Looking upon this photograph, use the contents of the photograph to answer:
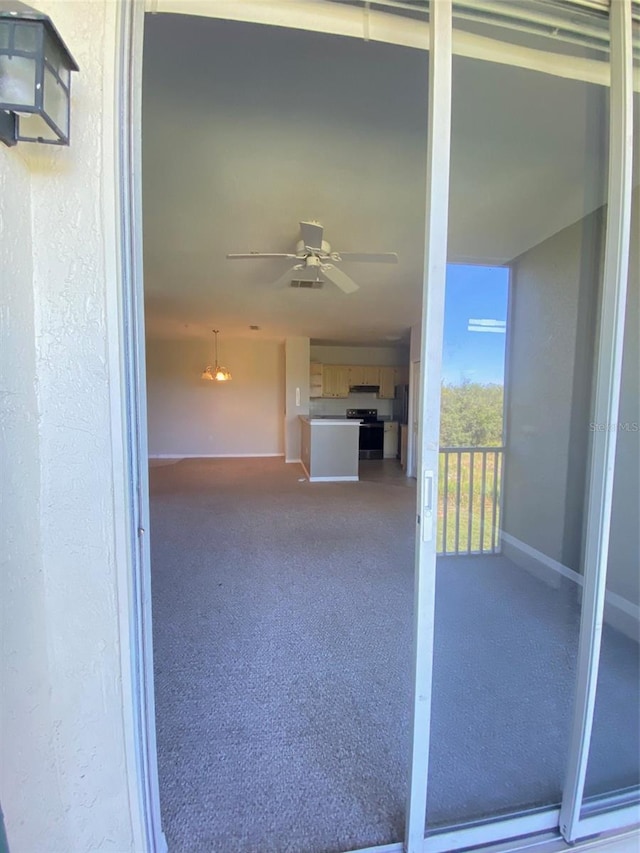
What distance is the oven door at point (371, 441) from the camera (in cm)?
821

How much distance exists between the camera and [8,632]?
728mm

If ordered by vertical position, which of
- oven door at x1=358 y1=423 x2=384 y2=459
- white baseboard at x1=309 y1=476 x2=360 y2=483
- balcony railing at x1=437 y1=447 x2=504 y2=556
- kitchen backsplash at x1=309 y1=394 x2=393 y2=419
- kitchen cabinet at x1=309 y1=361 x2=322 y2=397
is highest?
kitchen cabinet at x1=309 y1=361 x2=322 y2=397

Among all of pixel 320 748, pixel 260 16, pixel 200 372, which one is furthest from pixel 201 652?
pixel 200 372

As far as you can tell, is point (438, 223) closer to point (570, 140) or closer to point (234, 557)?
point (570, 140)

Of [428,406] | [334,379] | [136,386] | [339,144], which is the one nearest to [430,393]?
[428,406]

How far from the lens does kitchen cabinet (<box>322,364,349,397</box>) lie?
8.24 m

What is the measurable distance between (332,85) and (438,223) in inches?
44.8

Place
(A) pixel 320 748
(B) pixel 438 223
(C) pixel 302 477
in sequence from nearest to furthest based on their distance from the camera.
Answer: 1. (B) pixel 438 223
2. (A) pixel 320 748
3. (C) pixel 302 477

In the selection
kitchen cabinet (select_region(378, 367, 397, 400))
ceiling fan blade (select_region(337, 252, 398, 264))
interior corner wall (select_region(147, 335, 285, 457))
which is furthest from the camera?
kitchen cabinet (select_region(378, 367, 397, 400))

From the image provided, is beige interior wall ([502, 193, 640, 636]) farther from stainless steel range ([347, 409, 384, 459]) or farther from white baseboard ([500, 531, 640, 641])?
stainless steel range ([347, 409, 384, 459])

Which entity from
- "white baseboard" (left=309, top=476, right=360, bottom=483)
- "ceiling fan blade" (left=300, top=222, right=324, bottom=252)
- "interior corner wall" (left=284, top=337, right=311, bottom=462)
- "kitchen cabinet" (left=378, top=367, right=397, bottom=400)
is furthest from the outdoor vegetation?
"kitchen cabinet" (left=378, top=367, right=397, bottom=400)

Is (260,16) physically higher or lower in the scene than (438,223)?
higher

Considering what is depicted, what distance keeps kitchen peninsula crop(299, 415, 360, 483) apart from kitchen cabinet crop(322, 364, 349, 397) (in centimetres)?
258

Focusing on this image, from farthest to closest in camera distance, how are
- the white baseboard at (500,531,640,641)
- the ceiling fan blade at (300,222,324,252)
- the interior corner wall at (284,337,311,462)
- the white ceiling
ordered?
the interior corner wall at (284,337,311,462) → the ceiling fan blade at (300,222,324,252) → the white baseboard at (500,531,640,641) → the white ceiling
